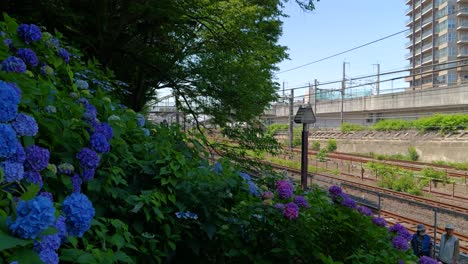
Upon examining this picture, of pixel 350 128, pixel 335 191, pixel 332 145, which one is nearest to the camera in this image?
pixel 335 191

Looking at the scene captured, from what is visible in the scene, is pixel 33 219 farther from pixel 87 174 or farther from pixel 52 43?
pixel 52 43

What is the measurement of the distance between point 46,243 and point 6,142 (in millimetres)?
346

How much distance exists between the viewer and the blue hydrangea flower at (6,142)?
1251 millimetres

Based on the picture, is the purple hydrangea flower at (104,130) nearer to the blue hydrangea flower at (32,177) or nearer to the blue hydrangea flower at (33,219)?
the blue hydrangea flower at (32,177)

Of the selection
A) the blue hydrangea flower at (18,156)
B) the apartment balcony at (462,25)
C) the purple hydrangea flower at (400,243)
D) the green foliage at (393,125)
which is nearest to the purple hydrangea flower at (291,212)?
the purple hydrangea flower at (400,243)

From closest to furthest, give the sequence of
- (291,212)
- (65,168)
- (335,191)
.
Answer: (65,168) < (291,212) < (335,191)

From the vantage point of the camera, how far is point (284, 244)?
2305 millimetres

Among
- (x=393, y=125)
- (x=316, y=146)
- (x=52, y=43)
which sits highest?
(x=52, y=43)

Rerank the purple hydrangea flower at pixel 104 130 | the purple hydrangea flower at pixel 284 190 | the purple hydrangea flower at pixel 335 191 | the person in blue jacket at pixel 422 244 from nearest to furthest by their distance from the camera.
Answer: the purple hydrangea flower at pixel 104 130
the purple hydrangea flower at pixel 284 190
the purple hydrangea flower at pixel 335 191
the person in blue jacket at pixel 422 244

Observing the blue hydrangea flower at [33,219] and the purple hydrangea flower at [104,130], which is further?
the purple hydrangea flower at [104,130]

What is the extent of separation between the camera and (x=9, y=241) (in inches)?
40.9

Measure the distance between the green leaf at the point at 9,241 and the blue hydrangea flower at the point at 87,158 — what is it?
2.72 ft

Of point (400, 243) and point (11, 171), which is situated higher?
point (11, 171)

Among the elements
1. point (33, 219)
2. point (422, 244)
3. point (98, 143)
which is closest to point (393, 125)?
point (422, 244)
